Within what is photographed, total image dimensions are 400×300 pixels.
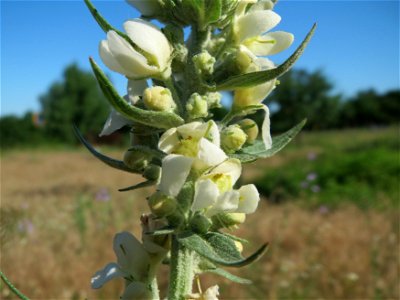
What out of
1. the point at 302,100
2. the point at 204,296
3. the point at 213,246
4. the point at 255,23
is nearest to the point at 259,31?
the point at 255,23

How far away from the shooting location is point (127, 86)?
4.38 ft

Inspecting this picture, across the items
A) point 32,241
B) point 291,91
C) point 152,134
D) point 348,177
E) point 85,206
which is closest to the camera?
point 152,134

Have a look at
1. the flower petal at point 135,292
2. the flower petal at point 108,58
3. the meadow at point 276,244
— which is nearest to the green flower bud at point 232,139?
the flower petal at point 108,58

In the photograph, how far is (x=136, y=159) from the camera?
1.23 m

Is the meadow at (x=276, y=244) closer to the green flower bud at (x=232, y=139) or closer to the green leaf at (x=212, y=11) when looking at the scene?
the green flower bud at (x=232, y=139)

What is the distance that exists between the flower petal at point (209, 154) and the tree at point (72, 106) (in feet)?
114

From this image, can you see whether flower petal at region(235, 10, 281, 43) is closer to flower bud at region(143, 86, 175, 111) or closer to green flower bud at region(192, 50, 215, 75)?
green flower bud at region(192, 50, 215, 75)

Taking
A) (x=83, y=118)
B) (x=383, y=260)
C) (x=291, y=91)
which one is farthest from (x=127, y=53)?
(x=83, y=118)

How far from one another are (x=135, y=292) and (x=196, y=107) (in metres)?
0.56

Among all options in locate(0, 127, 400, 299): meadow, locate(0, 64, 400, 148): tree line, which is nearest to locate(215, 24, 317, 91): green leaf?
locate(0, 127, 400, 299): meadow

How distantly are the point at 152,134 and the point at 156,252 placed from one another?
1.17 ft

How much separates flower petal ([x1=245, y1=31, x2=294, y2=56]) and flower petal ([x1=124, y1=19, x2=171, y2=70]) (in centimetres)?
28

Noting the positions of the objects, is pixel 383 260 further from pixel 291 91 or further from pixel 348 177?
pixel 291 91

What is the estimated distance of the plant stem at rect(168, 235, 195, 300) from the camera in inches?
48.3
